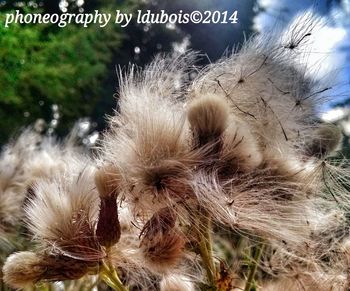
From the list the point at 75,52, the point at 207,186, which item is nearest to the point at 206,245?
the point at 207,186

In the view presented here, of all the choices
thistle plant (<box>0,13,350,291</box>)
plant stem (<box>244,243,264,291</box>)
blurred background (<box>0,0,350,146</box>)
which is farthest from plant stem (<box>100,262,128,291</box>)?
blurred background (<box>0,0,350,146</box>)

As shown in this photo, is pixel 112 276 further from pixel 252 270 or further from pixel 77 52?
pixel 77 52

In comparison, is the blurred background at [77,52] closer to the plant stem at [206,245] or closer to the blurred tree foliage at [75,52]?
the blurred tree foliage at [75,52]

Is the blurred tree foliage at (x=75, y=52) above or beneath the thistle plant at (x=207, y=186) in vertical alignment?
above

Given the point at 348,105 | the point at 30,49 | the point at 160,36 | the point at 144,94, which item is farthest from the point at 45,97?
the point at 144,94

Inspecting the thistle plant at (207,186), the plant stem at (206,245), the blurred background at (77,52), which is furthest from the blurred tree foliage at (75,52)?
the plant stem at (206,245)
